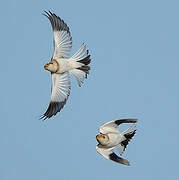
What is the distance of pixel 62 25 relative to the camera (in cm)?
1794

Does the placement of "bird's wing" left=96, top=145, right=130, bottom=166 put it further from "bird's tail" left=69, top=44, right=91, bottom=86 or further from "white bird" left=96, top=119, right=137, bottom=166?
"bird's tail" left=69, top=44, right=91, bottom=86

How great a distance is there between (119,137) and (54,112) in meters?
3.63

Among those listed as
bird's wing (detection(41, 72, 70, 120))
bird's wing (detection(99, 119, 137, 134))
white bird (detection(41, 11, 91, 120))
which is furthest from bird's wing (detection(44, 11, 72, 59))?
bird's wing (detection(99, 119, 137, 134))

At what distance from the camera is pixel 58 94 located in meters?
18.6

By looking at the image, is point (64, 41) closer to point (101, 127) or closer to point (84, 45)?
point (84, 45)

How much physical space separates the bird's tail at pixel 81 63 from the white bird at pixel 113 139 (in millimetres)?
2712

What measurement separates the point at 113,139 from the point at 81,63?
10.0 ft

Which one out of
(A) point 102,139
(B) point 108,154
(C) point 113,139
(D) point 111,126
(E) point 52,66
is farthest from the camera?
(E) point 52,66

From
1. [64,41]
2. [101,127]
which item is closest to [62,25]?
[64,41]

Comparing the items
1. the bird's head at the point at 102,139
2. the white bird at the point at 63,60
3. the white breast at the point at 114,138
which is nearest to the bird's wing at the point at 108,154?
the white breast at the point at 114,138

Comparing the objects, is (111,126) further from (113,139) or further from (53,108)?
(53,108)

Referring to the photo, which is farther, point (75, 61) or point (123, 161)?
point (75, 61)

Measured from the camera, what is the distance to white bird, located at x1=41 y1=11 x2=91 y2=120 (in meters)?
17.7

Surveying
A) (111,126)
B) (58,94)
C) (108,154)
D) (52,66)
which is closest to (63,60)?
(52,66)
